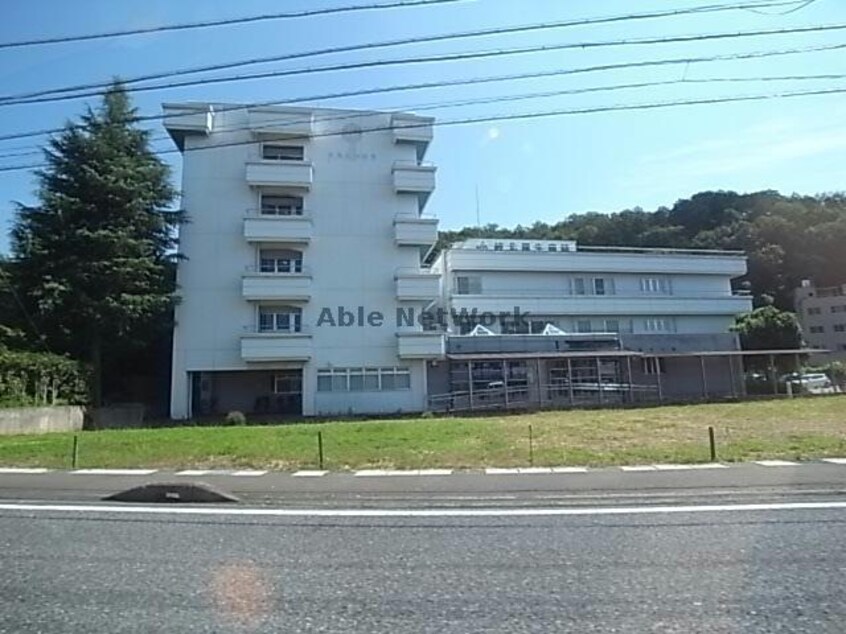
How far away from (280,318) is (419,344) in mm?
7450

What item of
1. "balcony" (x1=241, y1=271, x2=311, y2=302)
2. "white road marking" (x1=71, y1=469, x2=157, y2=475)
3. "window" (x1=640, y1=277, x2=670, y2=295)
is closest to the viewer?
"white road marking" (x1=71, y1=469, x2=157, y2=475)

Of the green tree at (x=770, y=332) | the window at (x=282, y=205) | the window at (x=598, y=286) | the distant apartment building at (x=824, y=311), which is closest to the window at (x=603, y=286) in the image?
the window at (x=598, y=286)

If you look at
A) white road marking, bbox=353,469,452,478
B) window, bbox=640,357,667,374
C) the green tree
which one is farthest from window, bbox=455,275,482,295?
white road marking, bbox=353,469,452,478

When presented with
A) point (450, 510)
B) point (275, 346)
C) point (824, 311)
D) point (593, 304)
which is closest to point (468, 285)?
point (593, 304)

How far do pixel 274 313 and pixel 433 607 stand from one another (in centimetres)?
3008

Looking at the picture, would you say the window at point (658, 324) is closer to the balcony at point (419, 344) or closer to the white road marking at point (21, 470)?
the balcony at point (419, 344)

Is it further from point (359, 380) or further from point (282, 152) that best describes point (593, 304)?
point (282, 152)

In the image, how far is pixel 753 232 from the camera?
6838 centimetres

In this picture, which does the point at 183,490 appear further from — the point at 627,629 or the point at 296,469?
the point at 627,629

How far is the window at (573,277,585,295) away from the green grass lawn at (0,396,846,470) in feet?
75.2

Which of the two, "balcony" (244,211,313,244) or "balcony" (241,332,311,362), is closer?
"balcony" (241,332,311,362)

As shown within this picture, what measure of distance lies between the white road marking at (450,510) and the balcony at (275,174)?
90.0ft

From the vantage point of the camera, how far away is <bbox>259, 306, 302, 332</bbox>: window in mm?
32656

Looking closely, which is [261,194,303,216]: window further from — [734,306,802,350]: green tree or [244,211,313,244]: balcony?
[734,306,802,350]: green tree
